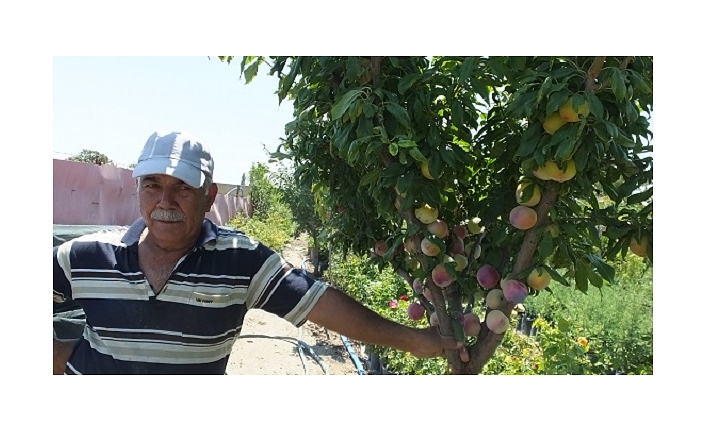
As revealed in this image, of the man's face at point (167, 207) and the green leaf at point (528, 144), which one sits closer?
the green leaf at point (528, 144)

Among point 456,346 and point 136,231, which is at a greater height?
point 136,231

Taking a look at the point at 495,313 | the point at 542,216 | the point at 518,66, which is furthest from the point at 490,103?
the point at 495,313

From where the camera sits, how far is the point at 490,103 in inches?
48.8

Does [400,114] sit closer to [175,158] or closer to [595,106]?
[595,106]

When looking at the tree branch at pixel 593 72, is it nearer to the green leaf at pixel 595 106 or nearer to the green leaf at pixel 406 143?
the green leaf at pixel 595 106

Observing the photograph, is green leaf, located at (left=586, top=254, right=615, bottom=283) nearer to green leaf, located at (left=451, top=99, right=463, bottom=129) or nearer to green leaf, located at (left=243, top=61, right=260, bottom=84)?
green leaf, located at (left=451, top=99, right=463, bottom=129)

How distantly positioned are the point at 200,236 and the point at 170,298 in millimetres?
175

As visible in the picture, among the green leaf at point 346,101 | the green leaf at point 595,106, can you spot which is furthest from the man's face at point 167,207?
the green leaf at point 595,106

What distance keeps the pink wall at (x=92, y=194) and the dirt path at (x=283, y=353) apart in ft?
4.91

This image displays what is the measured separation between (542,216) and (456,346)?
1.20 ft

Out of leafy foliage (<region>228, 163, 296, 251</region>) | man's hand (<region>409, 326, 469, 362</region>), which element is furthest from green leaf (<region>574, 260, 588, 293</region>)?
leafy foliage (<region>228, 163, 296, 251</region>)

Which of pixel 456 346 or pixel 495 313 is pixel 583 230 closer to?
pixel 495 313

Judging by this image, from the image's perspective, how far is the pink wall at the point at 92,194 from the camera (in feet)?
15.9

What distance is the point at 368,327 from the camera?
4.34 ft
